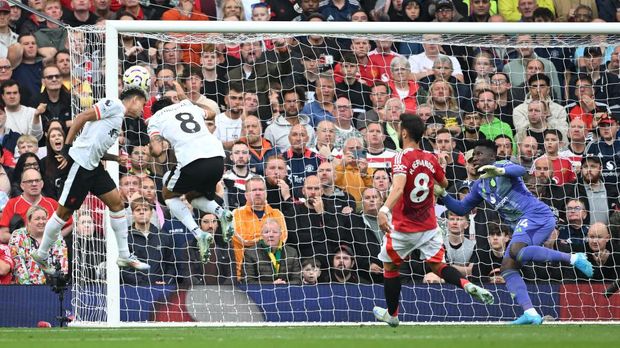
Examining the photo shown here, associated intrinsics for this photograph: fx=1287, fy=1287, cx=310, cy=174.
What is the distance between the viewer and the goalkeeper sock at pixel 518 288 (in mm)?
13320

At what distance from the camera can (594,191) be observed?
16156mm

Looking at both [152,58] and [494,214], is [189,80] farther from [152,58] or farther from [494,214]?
[494,214]

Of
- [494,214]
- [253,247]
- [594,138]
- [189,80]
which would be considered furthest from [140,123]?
[594,138]

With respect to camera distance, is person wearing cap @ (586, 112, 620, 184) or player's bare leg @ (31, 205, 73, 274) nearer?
player's bare leg @ (31, 205, 73, 274)

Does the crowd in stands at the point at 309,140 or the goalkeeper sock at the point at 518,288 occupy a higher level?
the crowd in stands at the point at 309,140

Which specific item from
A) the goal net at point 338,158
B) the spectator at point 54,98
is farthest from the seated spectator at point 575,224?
the spectator at point 54,98

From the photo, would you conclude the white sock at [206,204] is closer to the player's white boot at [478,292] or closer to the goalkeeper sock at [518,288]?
the player's white boot at [478,292]

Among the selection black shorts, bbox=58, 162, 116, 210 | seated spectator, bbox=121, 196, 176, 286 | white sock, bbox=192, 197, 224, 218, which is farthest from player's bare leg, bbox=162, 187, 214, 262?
seated spectator, bbox=121, 196, 176, 286

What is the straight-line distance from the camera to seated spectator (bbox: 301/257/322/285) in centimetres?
1534

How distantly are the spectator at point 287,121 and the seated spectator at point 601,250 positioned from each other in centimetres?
372

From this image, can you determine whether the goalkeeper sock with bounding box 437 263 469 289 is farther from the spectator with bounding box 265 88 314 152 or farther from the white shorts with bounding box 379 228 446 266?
the spectator with bounding box 265 88 314 152

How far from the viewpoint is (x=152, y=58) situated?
16.9 meters

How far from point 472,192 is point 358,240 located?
8.35ft

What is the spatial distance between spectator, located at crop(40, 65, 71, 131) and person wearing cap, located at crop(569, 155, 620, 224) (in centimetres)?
659
